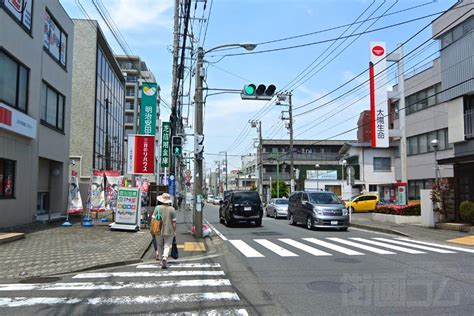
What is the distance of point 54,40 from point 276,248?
51.4ft

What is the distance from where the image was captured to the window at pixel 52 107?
20438mm

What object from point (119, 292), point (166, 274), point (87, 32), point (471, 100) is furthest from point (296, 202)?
point (87, 32)

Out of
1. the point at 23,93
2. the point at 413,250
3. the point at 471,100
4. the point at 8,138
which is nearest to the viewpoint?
the point at 413,250

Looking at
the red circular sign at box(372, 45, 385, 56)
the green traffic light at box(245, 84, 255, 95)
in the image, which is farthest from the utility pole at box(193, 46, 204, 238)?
the red circular sign at box(372, 45, 385, 56)

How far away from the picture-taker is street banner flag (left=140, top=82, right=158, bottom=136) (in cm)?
2183

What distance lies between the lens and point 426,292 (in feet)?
24.8

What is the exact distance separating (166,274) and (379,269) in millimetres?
4824

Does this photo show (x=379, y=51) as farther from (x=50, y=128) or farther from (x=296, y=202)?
(x=50, y=128)

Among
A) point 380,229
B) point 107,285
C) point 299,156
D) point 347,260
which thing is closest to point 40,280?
point 107,285

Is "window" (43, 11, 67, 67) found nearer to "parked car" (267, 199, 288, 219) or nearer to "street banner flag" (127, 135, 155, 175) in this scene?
"street banner flag" (127, 135, 155, 175)

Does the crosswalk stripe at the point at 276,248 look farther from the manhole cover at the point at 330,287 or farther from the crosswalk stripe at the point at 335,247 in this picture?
the manhole cover at the point at 330,287

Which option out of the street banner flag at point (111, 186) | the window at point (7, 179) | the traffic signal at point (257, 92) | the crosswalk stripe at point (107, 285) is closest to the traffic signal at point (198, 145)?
the traffic signal at point (257, 92)

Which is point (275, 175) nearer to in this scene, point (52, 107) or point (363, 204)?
point (363, 204)

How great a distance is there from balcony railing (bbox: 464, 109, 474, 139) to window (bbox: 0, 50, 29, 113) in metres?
19.9
